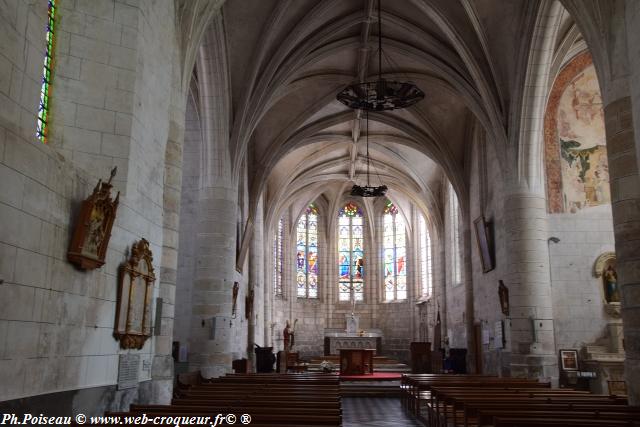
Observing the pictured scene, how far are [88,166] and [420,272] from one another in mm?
28597

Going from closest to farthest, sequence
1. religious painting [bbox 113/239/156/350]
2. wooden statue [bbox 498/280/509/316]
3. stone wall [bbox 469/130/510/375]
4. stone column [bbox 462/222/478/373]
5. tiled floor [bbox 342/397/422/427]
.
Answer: religious painting [bbox 113/239/156/350]
tiled floor [bbox 342/397/422/427]
wooden statue [bbox 498/280/509/316]
stone wall [bbox 469/130/510/375]
stone column [bbox 462/222/478/373]

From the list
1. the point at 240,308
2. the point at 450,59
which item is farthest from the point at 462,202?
the point at 240,308

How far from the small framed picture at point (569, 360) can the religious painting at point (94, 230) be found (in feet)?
42.2

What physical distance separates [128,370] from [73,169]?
2812mm

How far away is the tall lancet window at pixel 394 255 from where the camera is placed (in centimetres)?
3678

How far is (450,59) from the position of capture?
1820cm

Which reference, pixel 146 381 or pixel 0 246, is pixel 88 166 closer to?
pixel 0 246

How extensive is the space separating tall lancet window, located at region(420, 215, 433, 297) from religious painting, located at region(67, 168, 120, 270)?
27416mm

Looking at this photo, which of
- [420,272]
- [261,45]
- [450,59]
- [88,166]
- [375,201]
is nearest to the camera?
[88,166]

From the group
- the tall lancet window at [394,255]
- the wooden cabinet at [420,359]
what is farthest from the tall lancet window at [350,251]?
the wooden cabinet at [420,359]

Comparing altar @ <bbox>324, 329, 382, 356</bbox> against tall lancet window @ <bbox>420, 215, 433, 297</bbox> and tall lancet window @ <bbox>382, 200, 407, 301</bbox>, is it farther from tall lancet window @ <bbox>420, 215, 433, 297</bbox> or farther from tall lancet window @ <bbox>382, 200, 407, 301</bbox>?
tall lancet window @ <bbox>420, 215, 433, 297</bbox>

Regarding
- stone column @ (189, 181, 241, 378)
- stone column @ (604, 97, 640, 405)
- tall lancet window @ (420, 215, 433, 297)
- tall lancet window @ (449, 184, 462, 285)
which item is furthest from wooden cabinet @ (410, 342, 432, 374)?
stone column @ (604, 97, 640, 405)

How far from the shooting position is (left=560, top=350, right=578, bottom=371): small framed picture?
637 inches

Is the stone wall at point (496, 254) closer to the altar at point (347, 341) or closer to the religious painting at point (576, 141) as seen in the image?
the religious painting at point (576, 141)
